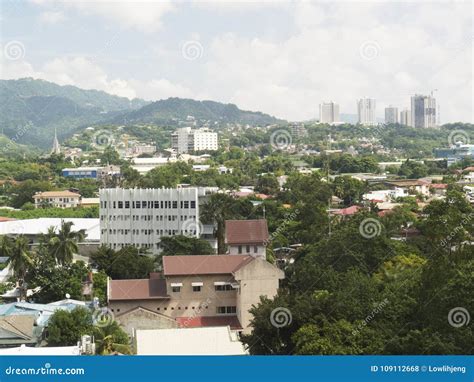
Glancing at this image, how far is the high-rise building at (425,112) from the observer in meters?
66.9

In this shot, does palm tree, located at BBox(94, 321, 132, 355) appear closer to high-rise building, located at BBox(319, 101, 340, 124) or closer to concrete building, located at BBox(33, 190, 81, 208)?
concrete building, located at BBox(33, 190, 81, 208)

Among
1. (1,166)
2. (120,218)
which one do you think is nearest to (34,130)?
(1,166)

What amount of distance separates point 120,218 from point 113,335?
8331 millimetres

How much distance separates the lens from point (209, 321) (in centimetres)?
959

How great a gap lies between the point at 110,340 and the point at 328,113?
2574 inches

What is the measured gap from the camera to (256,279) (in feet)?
30.7

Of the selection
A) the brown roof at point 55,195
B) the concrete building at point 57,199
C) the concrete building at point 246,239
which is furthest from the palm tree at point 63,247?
the brown roof at point 55,195

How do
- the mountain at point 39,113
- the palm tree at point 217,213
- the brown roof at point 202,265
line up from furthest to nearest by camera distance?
1. the mountain at point 39,113
2. the palm tree at point 217,213
3. the brown roof at point 202,265

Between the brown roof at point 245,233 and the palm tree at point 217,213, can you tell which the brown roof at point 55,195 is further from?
the brown roof at point 245,233

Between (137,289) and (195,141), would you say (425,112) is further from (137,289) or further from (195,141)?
(137,289)

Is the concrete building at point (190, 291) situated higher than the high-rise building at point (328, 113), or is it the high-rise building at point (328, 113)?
the high-rise building at point (328, 113)

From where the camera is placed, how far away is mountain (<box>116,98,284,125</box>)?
281ft

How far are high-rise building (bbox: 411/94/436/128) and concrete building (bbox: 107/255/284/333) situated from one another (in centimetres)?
5936
